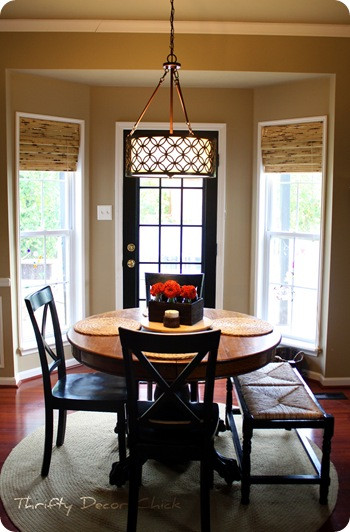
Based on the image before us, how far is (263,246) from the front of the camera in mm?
4617

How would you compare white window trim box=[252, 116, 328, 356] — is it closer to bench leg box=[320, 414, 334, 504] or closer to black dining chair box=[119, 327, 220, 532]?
bench leg box=[320, 414, 334, 504]

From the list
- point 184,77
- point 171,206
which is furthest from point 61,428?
point 184,77

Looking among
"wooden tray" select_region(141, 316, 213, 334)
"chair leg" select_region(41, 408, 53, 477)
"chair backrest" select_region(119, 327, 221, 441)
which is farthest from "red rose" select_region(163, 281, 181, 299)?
"chair leg" select_region(41, 408, 53, 477)

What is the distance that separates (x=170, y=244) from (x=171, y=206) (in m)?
0.33

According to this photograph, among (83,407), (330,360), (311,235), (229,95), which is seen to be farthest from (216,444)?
(229,95)

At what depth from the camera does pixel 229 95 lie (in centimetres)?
451

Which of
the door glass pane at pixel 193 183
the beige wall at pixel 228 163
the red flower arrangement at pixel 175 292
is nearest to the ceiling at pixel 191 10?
the beige wall at pixel 228 163

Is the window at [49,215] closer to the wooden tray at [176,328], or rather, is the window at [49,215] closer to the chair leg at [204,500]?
the wooden tray at [176,328]

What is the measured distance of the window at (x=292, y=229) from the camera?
13.9 ft

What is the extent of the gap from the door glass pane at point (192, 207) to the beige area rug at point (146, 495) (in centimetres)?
202

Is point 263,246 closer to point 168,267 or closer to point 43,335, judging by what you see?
point 168,267

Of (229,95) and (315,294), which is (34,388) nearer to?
(315,294)

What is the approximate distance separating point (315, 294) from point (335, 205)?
77 cm

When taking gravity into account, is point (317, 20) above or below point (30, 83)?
above
